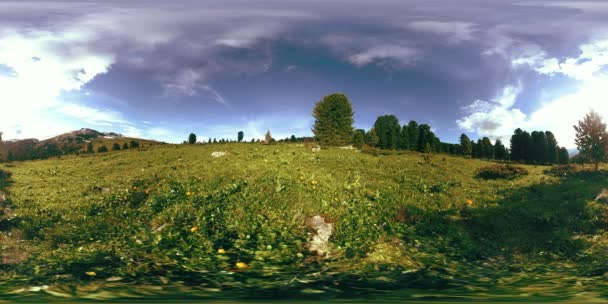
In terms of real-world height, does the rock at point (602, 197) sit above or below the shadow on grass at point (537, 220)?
above

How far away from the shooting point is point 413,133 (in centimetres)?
1512

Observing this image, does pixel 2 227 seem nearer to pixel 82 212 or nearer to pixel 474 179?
pixel 82 212

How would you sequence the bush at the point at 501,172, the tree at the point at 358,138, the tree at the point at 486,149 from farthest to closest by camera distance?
the tree at the point at 358,138 → the bush at the point at 501,172 → the tree at the point at 486,149

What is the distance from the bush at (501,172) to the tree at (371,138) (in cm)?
477

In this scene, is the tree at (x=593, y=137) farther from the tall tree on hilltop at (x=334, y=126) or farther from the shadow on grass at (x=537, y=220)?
the tall tree on hilltop at (x=334, y=126)

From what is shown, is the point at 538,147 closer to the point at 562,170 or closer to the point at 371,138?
the point at 562,170

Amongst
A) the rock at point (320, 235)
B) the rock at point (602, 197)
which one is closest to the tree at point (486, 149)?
the rock at point (602, 197)

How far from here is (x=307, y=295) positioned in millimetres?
5445

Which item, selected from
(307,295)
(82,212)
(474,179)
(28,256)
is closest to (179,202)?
(82,212)

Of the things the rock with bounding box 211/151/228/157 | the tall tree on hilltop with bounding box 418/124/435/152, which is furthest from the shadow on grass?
the rock with bounding box 211/151/228/157

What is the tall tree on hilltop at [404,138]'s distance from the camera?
578 inches

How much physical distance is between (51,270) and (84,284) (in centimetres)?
130

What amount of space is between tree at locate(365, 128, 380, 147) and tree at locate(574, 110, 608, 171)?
25.2 feet

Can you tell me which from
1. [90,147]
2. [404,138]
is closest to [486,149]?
[404,138]
